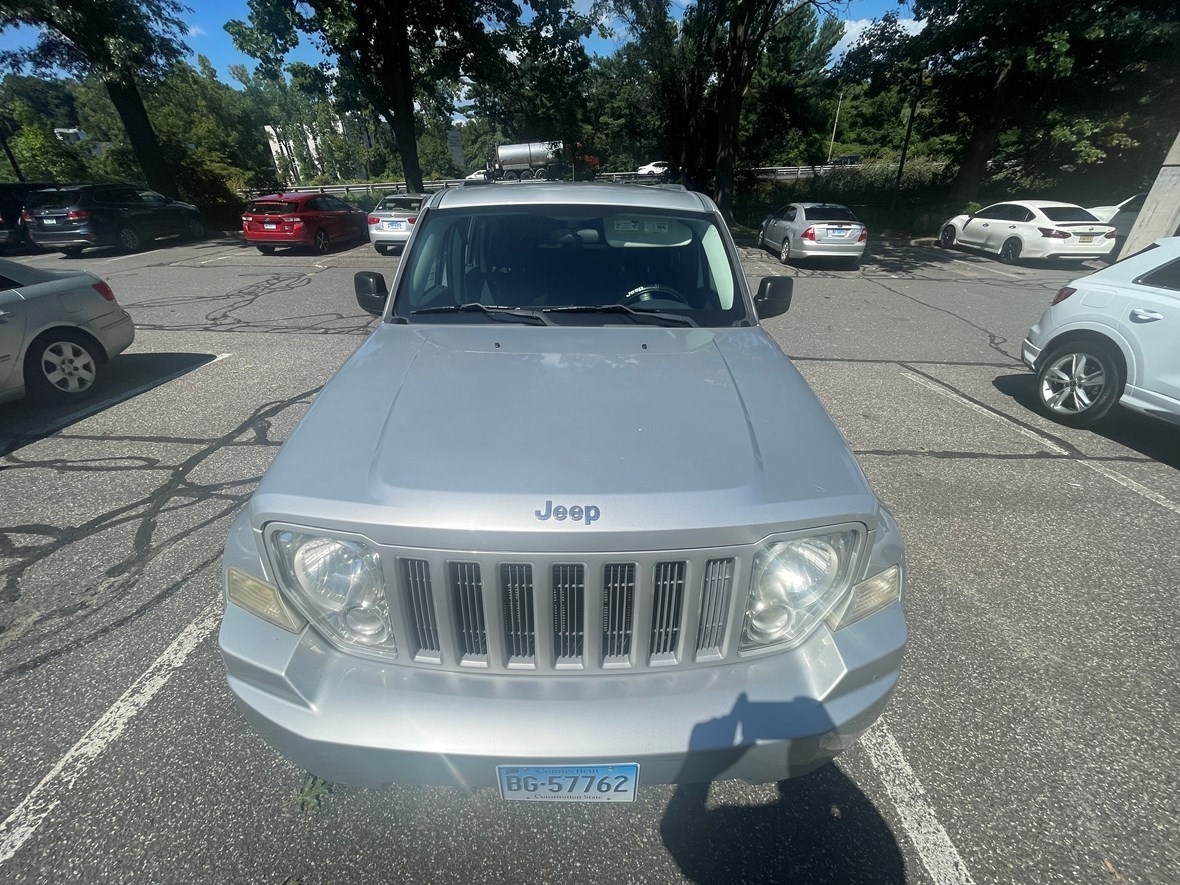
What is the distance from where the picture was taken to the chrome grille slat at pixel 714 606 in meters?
1.56

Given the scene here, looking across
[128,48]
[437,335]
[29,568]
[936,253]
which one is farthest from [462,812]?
[128,48]

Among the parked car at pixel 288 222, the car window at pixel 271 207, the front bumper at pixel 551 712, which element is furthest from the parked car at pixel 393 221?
the front bumper at pixel 551 712

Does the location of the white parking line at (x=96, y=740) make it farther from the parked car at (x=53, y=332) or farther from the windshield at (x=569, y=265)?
the parked car at (x=53, y=332)

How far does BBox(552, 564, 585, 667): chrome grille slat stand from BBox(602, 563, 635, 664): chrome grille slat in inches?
2.5

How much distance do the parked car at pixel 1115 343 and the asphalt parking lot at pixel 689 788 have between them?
1.30ft

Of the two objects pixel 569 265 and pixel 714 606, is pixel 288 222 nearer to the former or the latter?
pixel 569 265

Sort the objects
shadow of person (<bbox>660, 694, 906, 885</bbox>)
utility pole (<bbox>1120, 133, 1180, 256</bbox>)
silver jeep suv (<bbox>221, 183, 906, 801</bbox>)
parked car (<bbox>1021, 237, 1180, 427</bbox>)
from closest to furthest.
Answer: silver jeep suv (<bbox>221, 183, 906, 801</bbox>) → shadow of person (<bbox>660, 694, 906, 885</bbox>) → parked car (<bbox>1021, 237, 1180, 427</bbox>) → utility pole (<bbox>1120, 133, 1180, 256</bbox>)

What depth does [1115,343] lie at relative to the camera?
4750 mm

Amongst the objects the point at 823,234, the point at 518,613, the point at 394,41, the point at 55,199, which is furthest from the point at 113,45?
the point at 518,613

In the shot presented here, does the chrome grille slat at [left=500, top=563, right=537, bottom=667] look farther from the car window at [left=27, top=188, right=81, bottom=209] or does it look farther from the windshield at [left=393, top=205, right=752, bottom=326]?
the car window at [left=27, top=188, right=81, bottom=209]

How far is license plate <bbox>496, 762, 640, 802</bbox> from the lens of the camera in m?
1.53

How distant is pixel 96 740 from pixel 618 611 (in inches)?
87.2

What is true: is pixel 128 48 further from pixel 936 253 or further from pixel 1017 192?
pixel 1017 192

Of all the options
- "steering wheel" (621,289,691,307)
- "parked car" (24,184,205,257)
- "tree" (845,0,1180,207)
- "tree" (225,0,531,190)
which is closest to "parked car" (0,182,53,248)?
"parked car" (24,184,205,257)
